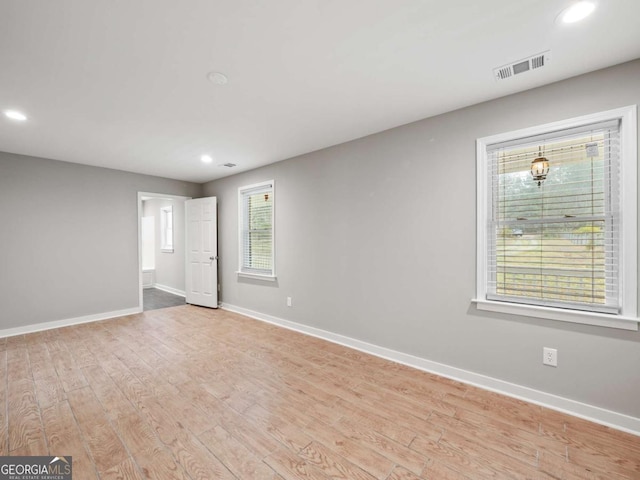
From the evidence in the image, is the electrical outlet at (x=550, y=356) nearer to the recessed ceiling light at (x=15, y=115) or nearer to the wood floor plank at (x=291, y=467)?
the wood floor plank at (x=291, y=467)

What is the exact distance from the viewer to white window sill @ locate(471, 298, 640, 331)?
1.88 m

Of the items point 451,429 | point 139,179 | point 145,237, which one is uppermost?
point 139,179

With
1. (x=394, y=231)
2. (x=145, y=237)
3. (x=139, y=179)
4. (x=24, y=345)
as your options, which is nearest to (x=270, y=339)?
(x=394, y=231)

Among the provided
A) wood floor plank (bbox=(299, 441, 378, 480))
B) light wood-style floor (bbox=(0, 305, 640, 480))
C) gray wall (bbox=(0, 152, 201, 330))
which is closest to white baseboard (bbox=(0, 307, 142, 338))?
gray wall (bbox=(0, 152, 201, 330))

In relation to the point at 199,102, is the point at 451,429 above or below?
Result: below

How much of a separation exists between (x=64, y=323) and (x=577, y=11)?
6.33 metres

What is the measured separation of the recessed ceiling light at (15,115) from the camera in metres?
2.55

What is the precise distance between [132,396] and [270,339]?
63.2 inches

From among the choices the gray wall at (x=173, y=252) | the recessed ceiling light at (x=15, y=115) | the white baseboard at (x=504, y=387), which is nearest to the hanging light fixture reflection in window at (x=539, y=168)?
the white baseboard at (x=504, y=387)

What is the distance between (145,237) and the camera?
791cm

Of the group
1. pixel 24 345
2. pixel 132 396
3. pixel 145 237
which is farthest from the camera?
pixel 145 237

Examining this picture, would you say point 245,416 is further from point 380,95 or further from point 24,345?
point 24,345

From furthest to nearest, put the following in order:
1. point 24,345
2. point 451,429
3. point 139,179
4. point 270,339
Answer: point 139,179 → point 270,339 → point 24,345 → point 451,429

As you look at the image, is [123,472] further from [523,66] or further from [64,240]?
[64,240]
